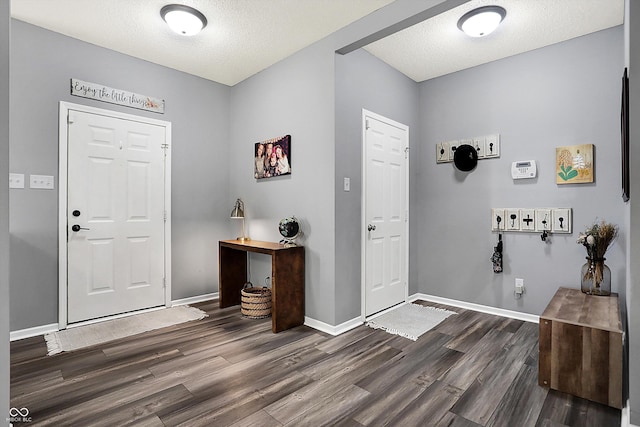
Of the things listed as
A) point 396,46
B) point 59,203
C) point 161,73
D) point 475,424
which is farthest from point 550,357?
point 161,73

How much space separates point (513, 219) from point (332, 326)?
209 centimetres

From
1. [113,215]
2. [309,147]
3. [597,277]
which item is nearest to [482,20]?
[309,147]

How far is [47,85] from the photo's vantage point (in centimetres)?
295

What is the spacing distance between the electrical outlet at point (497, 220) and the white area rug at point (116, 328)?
10.3 feet

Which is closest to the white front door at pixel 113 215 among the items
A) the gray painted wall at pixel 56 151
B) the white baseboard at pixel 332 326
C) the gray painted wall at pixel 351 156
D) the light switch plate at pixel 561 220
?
→ the gray painted wall at pixel 56 151

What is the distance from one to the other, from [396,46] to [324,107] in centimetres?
96

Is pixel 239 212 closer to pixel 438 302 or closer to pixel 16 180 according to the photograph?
pixel 16 180

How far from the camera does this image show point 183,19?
2.66 metres

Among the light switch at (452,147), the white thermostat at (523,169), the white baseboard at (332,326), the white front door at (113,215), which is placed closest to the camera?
the white baseboard at (332,326)

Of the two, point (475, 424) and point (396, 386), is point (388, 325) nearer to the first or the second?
point (396, 386)

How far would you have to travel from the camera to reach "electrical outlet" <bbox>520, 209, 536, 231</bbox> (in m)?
3.23

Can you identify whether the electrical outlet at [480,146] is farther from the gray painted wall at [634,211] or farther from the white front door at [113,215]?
the white front door at [113,215]

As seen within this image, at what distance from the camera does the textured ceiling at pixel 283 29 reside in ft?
8.47

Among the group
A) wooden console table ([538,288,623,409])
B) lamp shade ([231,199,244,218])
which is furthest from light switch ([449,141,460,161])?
lamp shade ([231,199,244,218])
